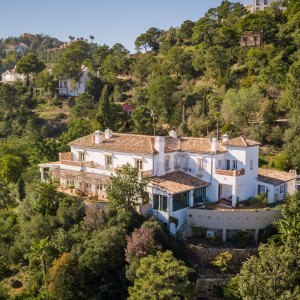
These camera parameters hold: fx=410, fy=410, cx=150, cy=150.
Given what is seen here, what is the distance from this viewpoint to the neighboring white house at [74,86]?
279ft

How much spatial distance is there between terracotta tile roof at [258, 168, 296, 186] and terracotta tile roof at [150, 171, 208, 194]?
6.30 m

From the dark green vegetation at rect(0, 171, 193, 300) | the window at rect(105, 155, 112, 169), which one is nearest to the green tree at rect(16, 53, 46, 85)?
the window at rect(105, 155, 112, 169)

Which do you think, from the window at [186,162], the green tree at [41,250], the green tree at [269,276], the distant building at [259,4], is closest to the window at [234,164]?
the window at [186,162]

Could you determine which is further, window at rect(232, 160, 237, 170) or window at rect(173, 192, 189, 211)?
window at rect(232, 160, 237, 170)

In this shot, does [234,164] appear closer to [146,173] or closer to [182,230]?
[182,230]

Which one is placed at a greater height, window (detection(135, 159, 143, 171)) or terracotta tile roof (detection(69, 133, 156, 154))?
terracotta tile roof (detection(69, 133, 156, 154))

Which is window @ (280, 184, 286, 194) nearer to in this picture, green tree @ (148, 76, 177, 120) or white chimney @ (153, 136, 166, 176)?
white chimney @ (153, 136, 166, 176)

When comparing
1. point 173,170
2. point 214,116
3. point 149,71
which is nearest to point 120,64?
point 149,71

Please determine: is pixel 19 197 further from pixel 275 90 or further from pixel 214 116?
pixel 275 90

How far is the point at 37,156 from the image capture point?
52.4 meters

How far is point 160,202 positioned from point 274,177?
12.5 metres

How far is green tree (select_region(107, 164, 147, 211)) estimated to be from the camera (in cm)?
3453

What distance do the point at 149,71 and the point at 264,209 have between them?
2071 inches

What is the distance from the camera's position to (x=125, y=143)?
4019cm
